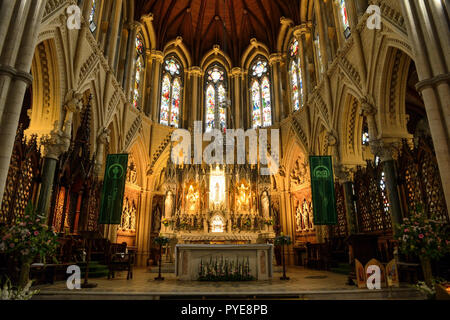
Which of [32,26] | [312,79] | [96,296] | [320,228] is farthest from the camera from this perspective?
[312,79]

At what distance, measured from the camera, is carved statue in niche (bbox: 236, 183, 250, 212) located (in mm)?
16391

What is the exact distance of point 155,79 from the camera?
2109 centimetres

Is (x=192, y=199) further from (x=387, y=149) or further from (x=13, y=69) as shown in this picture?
(x=13, y=69)

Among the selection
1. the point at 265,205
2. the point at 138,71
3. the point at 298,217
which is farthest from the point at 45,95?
the point at 298,217

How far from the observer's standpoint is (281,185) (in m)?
20.0

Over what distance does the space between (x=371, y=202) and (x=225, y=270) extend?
6950 mm

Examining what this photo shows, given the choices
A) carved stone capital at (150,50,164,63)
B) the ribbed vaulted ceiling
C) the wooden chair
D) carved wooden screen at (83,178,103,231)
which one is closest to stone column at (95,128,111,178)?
carved wooden screen at (83,178,103,231)

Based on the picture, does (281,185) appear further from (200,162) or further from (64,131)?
(64,131)

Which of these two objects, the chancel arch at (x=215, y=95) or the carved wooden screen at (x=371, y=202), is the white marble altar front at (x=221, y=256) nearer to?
the carved wooden screen at (x=371, y=202)

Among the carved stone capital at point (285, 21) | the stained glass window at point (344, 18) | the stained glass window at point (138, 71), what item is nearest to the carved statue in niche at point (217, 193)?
the stained glass window at point (138, 71)

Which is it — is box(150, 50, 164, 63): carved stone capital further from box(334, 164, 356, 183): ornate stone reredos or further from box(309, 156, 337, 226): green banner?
box(334, 164, 356, 183): ornate stone reredos

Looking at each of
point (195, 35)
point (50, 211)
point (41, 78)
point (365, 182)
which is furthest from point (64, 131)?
point (195, 35)

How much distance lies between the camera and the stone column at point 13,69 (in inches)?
263

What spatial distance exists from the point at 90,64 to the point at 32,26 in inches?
207
